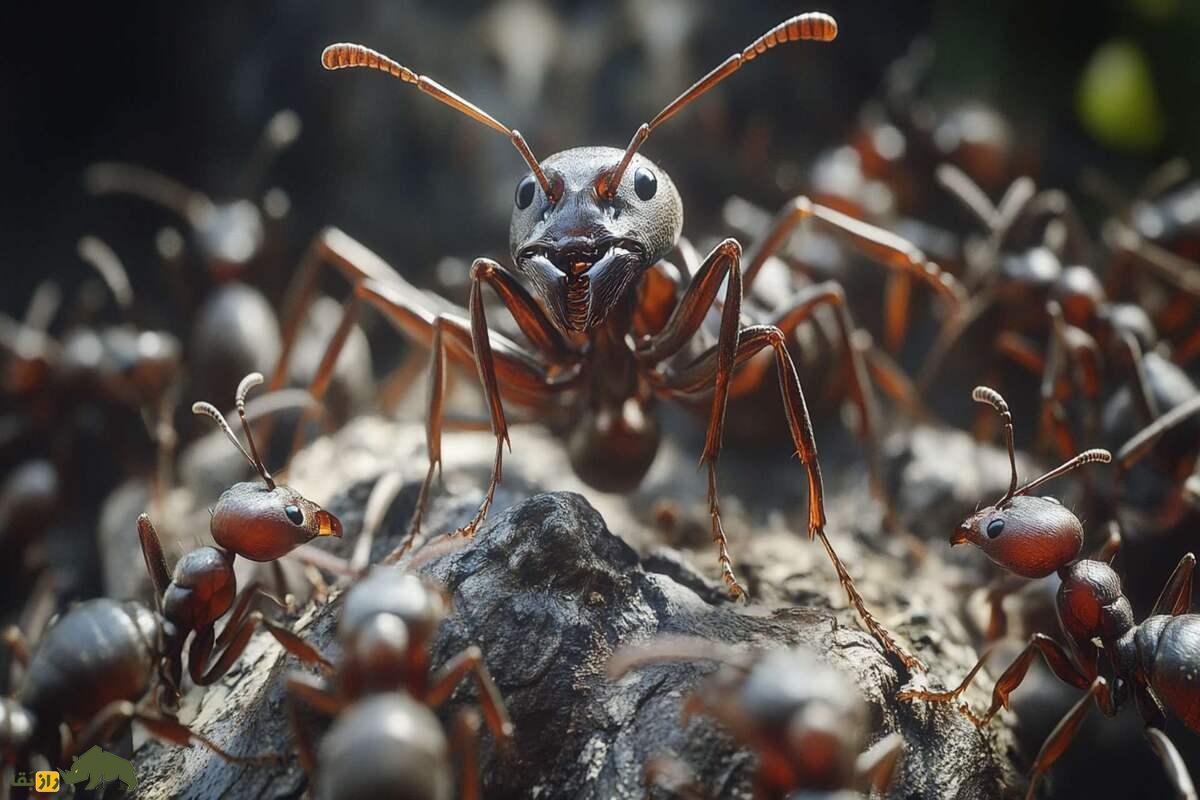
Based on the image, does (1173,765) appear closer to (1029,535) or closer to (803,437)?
(1029,535)

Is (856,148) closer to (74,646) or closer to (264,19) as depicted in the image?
(264,19)

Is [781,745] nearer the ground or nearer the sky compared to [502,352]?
nearer the ground

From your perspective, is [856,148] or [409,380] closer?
[409,380]

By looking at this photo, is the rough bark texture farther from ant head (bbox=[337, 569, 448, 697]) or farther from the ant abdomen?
the ant abdomen

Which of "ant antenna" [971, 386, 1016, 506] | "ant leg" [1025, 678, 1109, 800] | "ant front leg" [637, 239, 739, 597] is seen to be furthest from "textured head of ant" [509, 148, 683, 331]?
"ant leg" [1025, 678, 1109, 800]

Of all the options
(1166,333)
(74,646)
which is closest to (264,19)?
(74,646)
